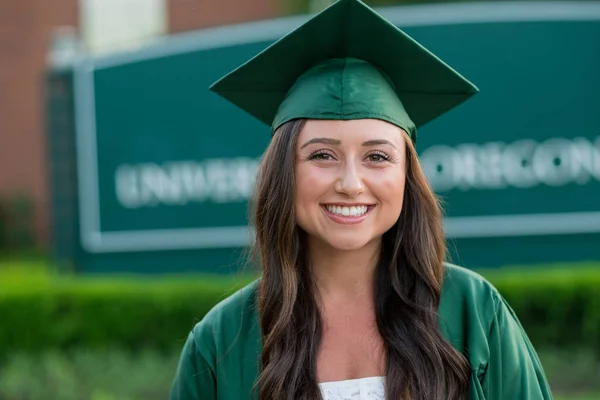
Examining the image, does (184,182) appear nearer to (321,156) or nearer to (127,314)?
(127,314)

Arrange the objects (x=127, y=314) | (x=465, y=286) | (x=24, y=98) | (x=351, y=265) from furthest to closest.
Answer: (x=24, y=98), (x=127, y=314), (x=351, y=265), (x=465, y=286)

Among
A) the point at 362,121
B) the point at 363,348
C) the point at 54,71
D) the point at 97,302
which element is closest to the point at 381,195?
the point at 362,121

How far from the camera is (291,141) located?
2.34 meters

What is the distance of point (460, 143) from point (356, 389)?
16.9 ft

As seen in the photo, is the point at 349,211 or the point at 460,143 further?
the point at 460,143

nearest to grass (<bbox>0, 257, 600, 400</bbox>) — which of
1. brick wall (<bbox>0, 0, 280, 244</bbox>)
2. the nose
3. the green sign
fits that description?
the green sign

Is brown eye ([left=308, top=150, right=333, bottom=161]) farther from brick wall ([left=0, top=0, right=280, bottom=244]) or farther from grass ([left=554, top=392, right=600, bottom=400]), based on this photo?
brick wall ([left=0, top=0, right=280, bottom=244])

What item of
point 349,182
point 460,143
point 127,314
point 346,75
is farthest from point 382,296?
point 460,143

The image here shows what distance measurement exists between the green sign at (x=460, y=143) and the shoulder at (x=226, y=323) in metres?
4.36

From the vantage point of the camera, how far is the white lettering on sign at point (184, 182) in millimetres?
7668

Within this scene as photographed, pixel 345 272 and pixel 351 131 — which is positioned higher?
pixel 351 131

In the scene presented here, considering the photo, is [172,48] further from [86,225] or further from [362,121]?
[362,121]

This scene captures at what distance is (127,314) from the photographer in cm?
687

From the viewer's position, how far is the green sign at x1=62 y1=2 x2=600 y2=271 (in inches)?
284
